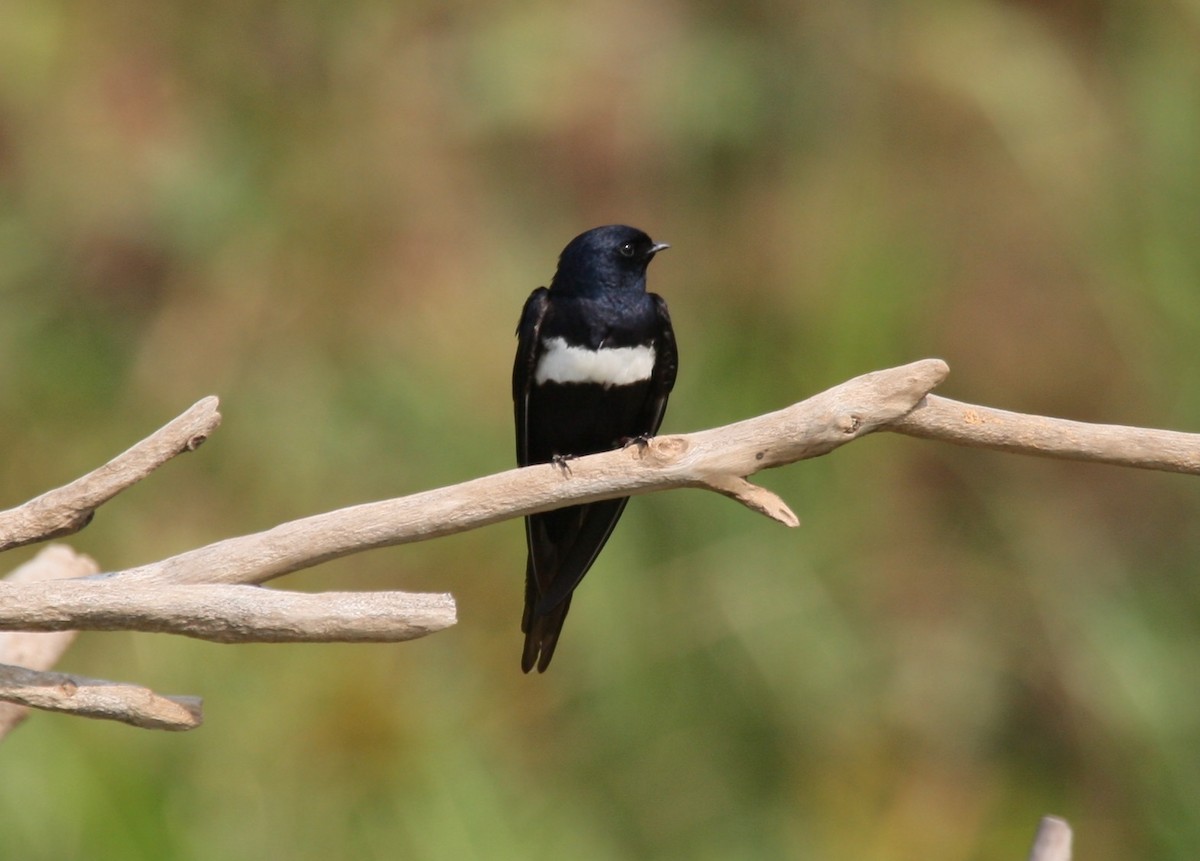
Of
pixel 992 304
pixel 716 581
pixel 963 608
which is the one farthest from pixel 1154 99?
pixel 716 581

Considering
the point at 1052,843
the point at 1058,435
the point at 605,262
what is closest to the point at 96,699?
the point at 1052,843

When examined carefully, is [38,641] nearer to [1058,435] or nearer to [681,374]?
[1058,435]

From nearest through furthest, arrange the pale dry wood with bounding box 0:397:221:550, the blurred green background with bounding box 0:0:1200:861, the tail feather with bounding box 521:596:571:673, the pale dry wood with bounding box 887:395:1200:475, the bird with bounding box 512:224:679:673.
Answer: the pale dry wood with bounding box 0:397:221:550
the pale dry wood with bounding box 887:395:1200:475
the tail feather with bounding box 521:596:571:673
the bird with bounding box 512:224:679:673
the blurred green background with bounding box 0:0:1200:861

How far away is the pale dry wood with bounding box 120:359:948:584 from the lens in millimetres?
2400

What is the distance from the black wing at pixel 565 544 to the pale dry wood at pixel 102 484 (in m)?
1.19

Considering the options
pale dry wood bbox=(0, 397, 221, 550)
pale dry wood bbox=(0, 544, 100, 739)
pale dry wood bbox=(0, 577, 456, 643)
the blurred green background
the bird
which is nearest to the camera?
pale dry wood bbox=(0, 577, 456, 643)

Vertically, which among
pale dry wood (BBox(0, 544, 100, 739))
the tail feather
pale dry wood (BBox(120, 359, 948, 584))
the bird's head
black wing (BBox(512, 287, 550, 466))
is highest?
the bird's head

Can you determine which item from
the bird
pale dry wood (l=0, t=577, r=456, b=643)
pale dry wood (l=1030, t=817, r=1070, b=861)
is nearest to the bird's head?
the bird

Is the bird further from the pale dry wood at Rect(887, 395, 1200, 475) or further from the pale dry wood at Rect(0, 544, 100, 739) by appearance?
the pale dry wood at Rect(887, 395, 1200, 475)

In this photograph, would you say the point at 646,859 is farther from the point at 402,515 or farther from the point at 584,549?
the point at 402,515

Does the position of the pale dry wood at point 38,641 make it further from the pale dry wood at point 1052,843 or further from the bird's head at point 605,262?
the pale dry wood at point 1052,843

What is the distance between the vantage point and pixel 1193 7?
6.90m

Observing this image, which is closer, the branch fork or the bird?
the branch fork

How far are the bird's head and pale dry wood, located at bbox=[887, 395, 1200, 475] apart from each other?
4.46ft
